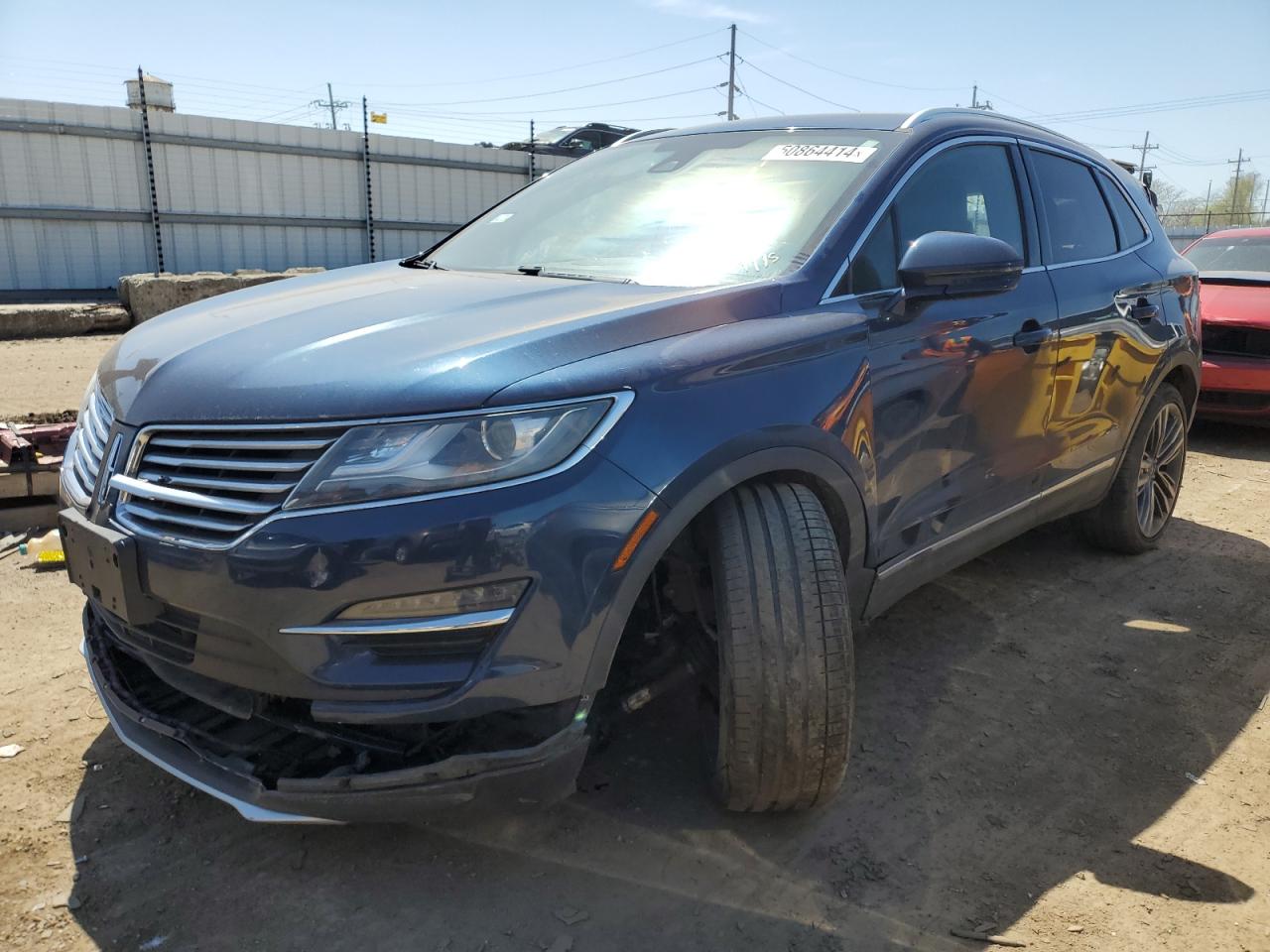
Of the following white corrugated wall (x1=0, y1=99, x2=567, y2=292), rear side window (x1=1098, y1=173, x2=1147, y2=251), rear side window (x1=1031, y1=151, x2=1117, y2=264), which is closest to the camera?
rear side window (x1=1031, y1=151, x2=1117, y2=264)

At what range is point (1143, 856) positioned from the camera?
249 cm

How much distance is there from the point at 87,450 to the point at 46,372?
24.5 ft

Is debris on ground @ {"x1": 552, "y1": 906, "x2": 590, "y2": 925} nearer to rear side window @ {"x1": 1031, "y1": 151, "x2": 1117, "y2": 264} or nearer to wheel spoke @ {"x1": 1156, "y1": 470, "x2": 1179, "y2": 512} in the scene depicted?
rear side window @ {"x1": 1031, "y1": 151, "x2": 1117, "y2": 264}

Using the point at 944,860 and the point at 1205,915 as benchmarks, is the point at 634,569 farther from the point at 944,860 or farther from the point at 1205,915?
the point at 1205,915

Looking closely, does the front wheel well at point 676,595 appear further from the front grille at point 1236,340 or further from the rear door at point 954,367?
the front grille at point 1236,340

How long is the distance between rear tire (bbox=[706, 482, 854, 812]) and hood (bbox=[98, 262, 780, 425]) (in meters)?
0.50

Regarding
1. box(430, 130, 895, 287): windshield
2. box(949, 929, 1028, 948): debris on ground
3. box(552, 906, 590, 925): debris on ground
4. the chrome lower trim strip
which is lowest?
box(949, 929, 1028, 948): debris on ground

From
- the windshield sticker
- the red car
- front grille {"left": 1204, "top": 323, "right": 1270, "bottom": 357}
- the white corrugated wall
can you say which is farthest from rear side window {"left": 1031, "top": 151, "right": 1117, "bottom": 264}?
the white corrugated wall

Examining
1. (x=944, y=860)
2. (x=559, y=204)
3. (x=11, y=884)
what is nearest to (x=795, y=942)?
(x=944, y=860)

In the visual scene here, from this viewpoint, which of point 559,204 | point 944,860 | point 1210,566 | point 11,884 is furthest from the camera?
point 1210,566

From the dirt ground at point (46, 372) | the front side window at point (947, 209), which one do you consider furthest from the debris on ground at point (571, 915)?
the dirt ground at point (46, 372)

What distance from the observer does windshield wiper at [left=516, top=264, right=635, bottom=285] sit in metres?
2.76

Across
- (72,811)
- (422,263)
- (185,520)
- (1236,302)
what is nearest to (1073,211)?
(422,263)

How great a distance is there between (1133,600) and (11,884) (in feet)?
13.2
